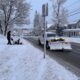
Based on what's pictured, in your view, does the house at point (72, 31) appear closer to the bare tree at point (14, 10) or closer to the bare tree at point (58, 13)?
the bare tree at point (58, 13)

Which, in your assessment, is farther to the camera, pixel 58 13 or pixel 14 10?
pixel 58 13

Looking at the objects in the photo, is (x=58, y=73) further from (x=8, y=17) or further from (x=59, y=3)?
(x=59, y=3)

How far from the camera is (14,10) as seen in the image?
60.0 meters

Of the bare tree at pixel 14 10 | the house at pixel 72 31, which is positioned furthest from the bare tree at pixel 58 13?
the bare tree at pixel 14 10

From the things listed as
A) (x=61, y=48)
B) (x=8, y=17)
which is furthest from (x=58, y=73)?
(x=8, y=17)

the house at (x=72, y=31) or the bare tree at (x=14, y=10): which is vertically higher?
the bare tree at (x=14, y=10)

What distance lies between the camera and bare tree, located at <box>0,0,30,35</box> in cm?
5809

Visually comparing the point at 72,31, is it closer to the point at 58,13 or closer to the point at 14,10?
the point at 58,13

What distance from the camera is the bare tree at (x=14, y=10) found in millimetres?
58091

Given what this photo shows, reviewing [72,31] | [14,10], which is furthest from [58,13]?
[14,10]

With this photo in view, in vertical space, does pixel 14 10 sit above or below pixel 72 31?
above

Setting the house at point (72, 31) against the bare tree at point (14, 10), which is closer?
the bare tree at point (14, 10)

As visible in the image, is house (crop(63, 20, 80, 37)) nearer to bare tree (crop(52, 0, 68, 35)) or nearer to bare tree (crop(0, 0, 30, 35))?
bare tree (crop(52, 0, 68, 35))

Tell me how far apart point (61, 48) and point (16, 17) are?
3527 cm
